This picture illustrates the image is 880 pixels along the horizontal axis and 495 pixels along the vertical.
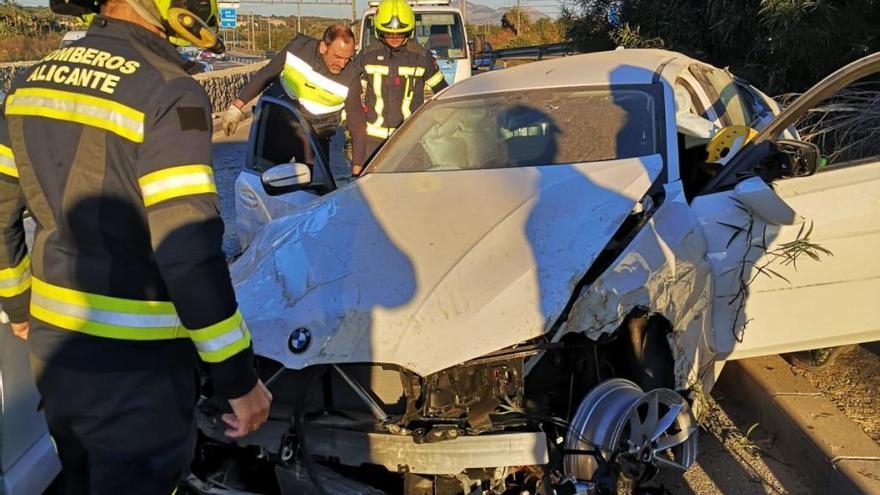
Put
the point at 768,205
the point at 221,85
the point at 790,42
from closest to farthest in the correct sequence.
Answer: the point at 768,205, the point at 790,42, the point at 221,85

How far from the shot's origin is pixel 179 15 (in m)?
1.81

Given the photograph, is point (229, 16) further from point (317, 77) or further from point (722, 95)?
point (722, 95)

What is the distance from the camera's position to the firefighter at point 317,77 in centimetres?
548

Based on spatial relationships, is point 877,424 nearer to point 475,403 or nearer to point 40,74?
point 475,403

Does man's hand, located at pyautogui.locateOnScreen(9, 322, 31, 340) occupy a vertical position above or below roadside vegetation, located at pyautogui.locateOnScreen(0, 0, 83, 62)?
above

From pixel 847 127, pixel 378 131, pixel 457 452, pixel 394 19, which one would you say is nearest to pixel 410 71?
pixel 394 19

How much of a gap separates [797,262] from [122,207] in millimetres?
2540

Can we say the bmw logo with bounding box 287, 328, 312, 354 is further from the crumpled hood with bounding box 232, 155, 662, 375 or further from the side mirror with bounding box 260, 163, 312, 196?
the side mirror with bounding box 260, 163, 312, 196

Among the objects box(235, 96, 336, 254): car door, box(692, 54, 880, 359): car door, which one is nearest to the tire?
box(692, 54, 880, 359): car door

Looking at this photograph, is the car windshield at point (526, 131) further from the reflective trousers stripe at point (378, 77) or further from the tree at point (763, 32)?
the tree at point (763, 32)

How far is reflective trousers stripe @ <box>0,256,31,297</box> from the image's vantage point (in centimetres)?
209

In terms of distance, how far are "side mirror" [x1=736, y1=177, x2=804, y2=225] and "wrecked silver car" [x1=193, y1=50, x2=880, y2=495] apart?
10 mm

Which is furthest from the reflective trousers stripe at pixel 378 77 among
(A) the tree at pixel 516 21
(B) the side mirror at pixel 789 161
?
(A) the tree at pixel 516 21

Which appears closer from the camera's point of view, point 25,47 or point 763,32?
point 763,32
